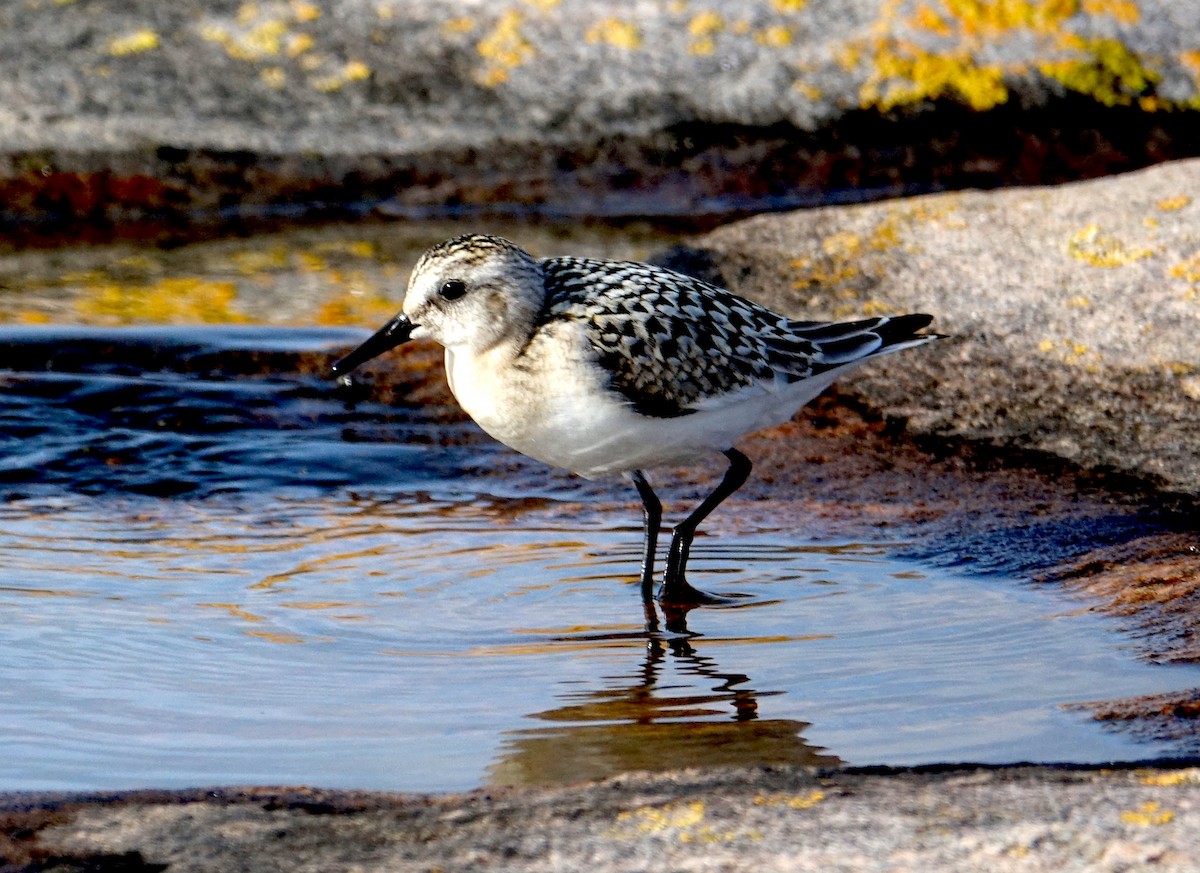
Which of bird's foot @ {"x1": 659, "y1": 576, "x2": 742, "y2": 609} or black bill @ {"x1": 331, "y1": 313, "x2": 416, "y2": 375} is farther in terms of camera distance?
A: black bill @ {"x1": 331, "y1": 313, "x2": 416, "y2": 375}

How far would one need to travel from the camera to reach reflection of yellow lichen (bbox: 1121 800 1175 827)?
357 cm

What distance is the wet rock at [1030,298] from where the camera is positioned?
23.8 feet

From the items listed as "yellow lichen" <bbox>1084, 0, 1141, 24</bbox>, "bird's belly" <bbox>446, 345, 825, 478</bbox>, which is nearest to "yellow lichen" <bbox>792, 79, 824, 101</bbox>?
"yellow lichen" <bbox>1084, 0, 1141, 24</bbox>

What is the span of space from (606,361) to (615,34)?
653 centimetres

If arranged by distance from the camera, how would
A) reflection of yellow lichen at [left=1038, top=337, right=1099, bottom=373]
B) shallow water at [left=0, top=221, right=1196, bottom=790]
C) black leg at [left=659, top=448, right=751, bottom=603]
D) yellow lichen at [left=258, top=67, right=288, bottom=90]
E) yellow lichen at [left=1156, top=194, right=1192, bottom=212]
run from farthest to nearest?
yellow lichen at [left=258, top=67, right=288, bottom=90] → yellow lichen at [left=1156, top=194, right=1192, bottom=212] → reflection of yellow lichen at [left=1038, top=337, right=1099, bottom=373] → black leg at [left=659, top=448, right=751, bottom=603] → shallow water at [left=0, top=221, right=1196, bottom=790]

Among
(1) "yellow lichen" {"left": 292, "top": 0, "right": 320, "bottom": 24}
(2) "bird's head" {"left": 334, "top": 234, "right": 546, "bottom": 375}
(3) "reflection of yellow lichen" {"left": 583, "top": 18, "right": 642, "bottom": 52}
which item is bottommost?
(2) "bird's head" {"left": 334, "top": 234, "right": 546, "bottom": 375}

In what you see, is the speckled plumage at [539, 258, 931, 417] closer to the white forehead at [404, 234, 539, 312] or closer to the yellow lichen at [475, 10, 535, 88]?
the white forehead at [404, 234, 539, 312]

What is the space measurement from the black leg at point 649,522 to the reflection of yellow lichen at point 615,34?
20.2ft

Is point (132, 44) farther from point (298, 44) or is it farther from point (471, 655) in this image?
point (471, 655)

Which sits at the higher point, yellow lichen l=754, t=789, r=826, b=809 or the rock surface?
yellow lichen l=754, t=789, r=826, b=809

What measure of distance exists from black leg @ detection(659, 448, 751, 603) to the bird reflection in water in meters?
0.66

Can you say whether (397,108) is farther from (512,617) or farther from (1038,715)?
(1038,715)

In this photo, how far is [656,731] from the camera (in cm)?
489

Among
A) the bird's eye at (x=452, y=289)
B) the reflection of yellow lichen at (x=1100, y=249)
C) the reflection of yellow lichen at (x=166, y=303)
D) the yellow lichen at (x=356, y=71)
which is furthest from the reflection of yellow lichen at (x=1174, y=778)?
the yellow lichen at (x=356, y=71)
